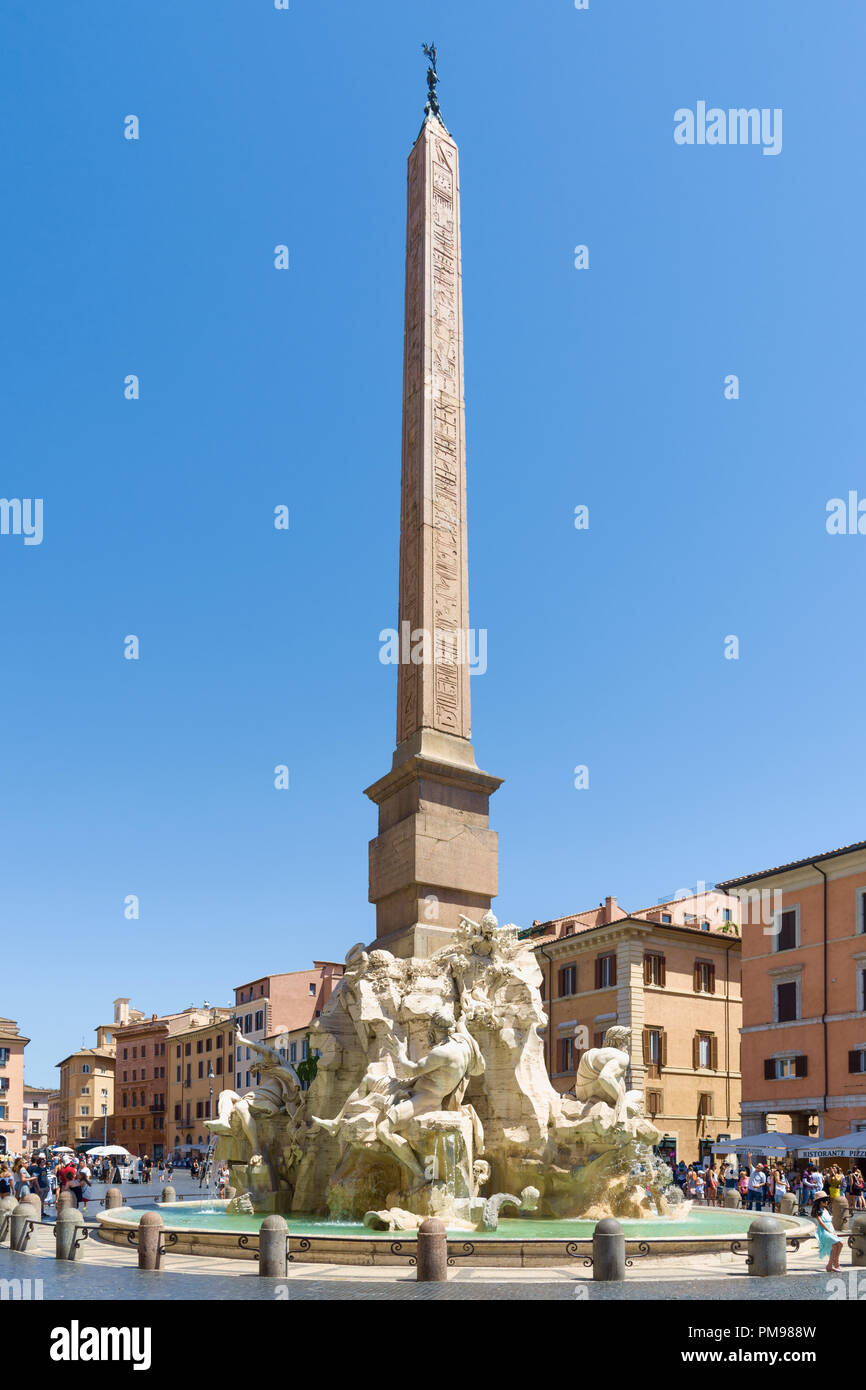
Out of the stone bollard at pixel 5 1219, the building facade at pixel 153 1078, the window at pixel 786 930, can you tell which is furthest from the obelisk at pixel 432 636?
the building facade at pixel 153 1078

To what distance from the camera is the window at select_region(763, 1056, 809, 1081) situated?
2962 centimetres

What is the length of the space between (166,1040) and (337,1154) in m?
59.7

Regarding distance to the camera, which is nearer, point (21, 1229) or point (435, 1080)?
point (21, 1229)

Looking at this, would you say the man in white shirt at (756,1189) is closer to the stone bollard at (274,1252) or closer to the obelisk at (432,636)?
the obelisk at (432,636)

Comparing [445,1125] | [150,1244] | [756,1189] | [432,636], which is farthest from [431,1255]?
[756,1189]

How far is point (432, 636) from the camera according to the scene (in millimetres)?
16984

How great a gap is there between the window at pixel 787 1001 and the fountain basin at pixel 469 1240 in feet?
59.8

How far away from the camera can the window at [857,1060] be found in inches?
1086

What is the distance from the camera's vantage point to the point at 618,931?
119 feet

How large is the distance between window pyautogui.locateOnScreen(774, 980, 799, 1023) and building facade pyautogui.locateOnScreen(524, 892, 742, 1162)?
467 cm

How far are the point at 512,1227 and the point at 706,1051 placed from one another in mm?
26085

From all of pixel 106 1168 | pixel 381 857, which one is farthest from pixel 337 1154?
pixel 106 1168

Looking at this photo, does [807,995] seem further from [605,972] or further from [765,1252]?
[765,1252]
